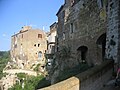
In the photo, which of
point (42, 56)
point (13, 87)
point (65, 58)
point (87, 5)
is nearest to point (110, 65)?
point (87, 5)

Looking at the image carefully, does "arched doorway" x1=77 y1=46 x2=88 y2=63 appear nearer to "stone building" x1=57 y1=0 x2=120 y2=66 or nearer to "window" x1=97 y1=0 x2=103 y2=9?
"stone building" x1=57 y1=0 x2=120 y2=66

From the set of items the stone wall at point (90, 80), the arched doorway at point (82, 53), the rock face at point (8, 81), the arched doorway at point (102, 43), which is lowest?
the rock face at point (8, 81)

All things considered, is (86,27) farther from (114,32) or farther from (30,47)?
(30,47)

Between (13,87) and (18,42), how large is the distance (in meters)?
12.0

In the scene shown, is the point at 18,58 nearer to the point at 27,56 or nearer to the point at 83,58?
the point at 27,56

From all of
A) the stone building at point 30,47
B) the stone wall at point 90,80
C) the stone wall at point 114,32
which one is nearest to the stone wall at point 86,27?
the stone wall at point 114,32

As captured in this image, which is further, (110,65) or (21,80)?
(21,80)

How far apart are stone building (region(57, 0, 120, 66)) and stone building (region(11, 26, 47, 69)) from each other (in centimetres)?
2118

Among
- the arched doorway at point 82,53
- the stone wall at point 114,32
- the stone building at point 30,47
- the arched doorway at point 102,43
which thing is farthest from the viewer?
the stone building at point 30,47

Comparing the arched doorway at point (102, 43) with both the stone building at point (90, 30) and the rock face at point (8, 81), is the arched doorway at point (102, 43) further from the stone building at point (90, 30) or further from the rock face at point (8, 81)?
the rock face at point (8, 81)

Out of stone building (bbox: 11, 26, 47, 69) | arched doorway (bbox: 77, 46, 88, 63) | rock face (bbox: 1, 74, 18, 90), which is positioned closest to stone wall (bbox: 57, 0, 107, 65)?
arched doorway (bbox: 77, 46, 88, 63)

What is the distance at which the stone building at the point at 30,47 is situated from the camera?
45812mm

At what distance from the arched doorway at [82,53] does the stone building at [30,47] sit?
82.6ft

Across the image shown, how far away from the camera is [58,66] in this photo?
23.4 metres
